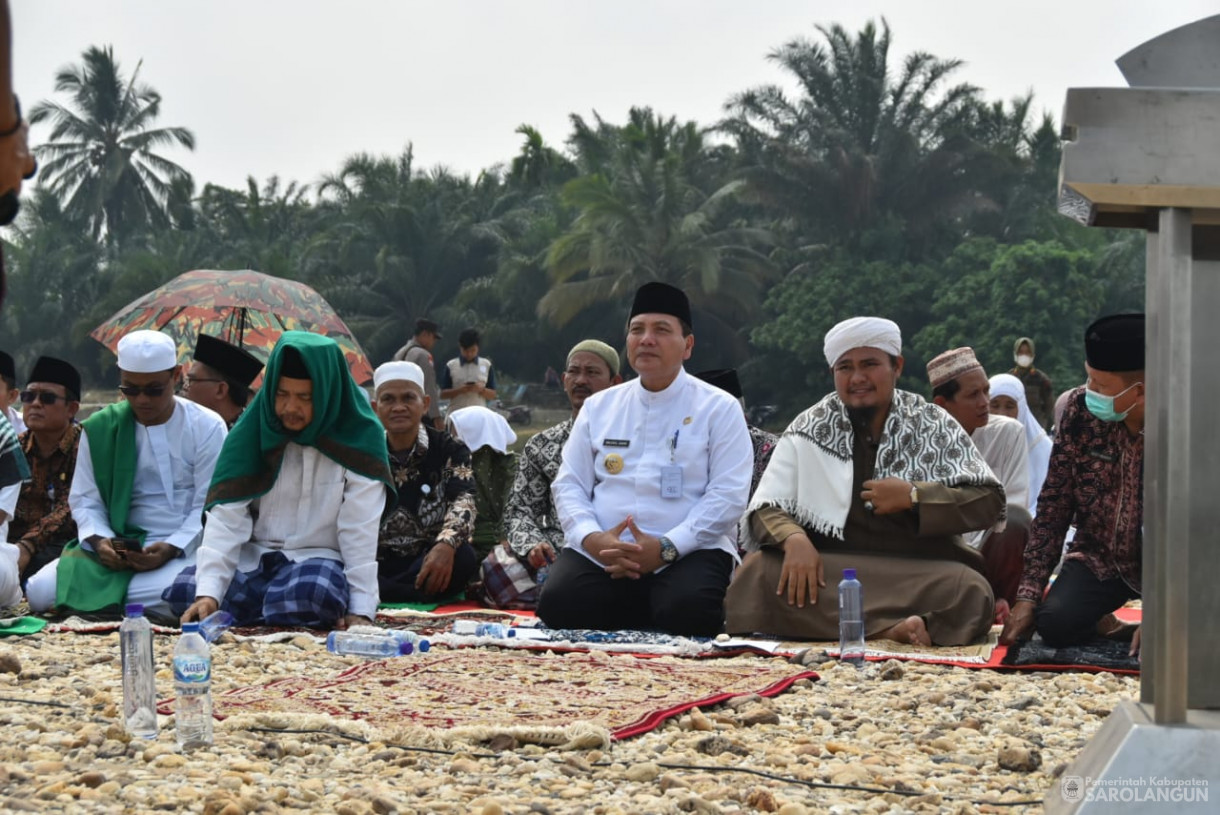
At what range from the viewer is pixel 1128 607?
7195mm

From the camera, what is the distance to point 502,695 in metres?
4.43

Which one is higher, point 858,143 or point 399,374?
point 858,143

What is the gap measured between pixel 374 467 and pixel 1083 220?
372 centimetres

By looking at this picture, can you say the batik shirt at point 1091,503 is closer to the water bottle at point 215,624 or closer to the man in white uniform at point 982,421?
the man in white uniform at point 982,421

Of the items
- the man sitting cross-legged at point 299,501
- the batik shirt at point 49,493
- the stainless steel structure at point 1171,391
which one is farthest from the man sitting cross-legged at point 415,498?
the stainless steel structure at point 1171,391

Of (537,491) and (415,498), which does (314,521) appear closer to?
(415,498)

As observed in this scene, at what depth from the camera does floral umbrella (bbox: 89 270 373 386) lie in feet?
31.4

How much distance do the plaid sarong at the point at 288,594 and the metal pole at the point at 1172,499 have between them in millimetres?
3820

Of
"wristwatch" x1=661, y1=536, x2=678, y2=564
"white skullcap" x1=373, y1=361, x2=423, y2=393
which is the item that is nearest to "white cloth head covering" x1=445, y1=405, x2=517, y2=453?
"white skullcap" x1=373, y1=361, x2=423, y2=393

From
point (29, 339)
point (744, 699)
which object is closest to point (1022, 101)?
point (29, 339)

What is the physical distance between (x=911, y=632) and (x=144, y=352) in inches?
151

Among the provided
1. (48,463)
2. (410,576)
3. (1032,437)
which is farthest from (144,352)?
(1032,437)

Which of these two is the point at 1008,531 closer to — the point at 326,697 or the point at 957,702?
the point at 957,702

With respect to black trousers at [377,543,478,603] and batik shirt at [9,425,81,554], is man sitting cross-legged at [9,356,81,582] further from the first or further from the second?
black trousers at [377,543,478,603]
